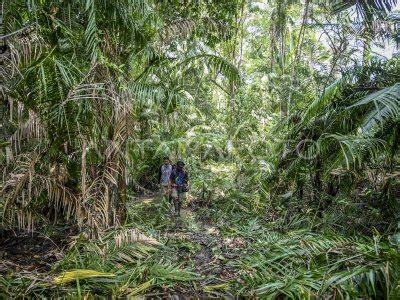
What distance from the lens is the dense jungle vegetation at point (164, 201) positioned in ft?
12.0

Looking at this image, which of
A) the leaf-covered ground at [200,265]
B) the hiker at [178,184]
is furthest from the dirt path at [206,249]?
the hiker at [178,184]

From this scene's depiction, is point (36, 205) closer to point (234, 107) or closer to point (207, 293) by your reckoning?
point (207, 293)

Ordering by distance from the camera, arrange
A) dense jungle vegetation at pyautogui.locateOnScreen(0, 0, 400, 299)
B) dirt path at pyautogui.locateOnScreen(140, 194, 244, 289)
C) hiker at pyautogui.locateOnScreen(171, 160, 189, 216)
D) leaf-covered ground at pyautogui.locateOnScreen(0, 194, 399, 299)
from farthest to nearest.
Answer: hiker at pyautogui.locateOnScreen(171, 160, 189, 216) → dirt path at pyautogui.locateOnScreen(140, 194, 244, 289) → dense jungle vegetation at pyautogui.locateOnScreen(0, 0, 400, 299) → leaf-covered ground at pyautogui.locateOnScreen(0, 194, 399, 299)

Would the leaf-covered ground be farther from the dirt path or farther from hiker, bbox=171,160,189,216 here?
hiker, bbox=171,160,189,216

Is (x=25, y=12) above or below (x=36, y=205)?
above

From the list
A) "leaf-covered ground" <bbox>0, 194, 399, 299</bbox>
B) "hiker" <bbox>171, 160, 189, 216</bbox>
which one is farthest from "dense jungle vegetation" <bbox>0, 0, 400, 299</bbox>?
"hiker" <bbox>171, 160, 189, 216</bbox>

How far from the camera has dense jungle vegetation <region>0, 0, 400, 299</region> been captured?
3.67 m

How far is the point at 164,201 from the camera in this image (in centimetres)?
752

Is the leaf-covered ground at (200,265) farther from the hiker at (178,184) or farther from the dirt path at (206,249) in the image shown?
the hiker at (178,184)

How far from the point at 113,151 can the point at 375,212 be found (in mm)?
3814

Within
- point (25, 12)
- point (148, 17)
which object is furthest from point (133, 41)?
point (25, 12)

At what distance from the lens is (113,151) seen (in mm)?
4742

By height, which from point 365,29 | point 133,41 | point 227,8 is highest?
point 227,8

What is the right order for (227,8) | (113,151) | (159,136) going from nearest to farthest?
(113,151) < (227,8) < (159,136)
